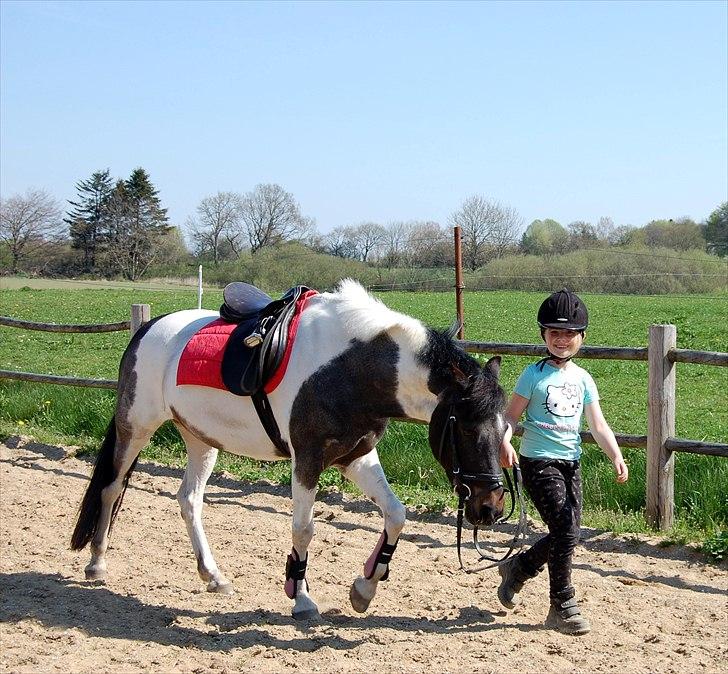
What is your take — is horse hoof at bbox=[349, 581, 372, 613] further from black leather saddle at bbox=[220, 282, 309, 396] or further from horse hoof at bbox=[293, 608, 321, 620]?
black leather saddle at bbox=[220, 282, 309, 396]

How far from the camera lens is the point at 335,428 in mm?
4066

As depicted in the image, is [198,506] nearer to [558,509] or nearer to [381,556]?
[381,556]

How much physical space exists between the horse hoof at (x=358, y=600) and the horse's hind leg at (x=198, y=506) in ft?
2.62

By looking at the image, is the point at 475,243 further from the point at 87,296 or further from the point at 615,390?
the point at 87,296

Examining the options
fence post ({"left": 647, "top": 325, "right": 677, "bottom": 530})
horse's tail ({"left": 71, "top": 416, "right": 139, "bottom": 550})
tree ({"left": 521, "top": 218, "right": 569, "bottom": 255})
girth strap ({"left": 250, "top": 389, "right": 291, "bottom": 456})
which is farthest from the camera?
tree ({"left": 521, "top": 218, "right": 569, "bottom": 255})

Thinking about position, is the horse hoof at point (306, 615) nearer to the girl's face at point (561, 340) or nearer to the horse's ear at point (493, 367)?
the horse's ear at point (493, 367)

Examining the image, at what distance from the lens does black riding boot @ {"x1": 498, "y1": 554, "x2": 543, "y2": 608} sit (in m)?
4.21

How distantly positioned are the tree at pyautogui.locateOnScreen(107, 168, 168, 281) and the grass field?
838 inches

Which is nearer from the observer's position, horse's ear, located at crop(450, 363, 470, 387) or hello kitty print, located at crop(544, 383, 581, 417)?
horse's ear, located at crop(450, 363, 470, 387)

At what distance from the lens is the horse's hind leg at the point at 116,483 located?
4.91m

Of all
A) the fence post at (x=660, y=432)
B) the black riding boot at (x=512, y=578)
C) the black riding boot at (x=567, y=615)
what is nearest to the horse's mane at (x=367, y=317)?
the black riding boot at (x=512, y=578)

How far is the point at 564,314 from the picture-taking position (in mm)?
3889

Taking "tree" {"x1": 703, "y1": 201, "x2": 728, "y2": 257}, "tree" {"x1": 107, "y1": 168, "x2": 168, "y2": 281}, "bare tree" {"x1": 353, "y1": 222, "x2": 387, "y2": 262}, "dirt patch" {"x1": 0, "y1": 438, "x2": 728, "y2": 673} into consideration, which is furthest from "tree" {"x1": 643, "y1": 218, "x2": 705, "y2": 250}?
"dirt patch" {"x1": 0, "y1": 438, "x2": 728, "y2": 673}

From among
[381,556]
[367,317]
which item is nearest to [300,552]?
[381,556]
